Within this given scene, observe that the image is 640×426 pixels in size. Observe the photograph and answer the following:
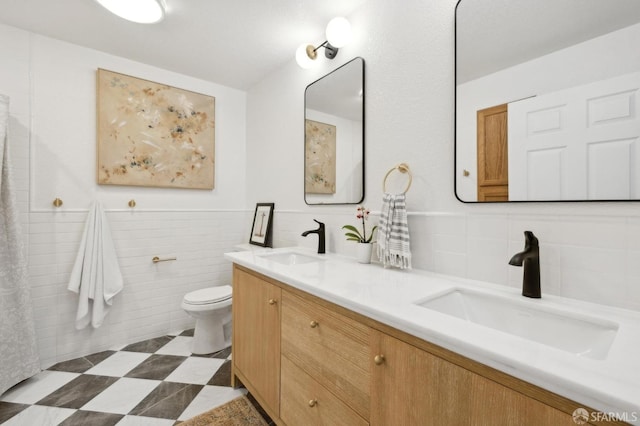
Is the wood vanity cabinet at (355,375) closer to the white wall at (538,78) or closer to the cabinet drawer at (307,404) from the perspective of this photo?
the cabinet drawer at (307,404)

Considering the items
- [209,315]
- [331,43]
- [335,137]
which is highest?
[331,43]

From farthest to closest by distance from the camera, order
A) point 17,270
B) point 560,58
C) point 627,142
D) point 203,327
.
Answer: point 203,327
point 17,270
point 560,58
point 627,142

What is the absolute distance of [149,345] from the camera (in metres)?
2.33

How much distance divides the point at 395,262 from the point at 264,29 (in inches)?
70.7

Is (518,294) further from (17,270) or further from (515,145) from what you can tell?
(17,270)

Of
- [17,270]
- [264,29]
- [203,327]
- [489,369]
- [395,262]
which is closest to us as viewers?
[489,369]

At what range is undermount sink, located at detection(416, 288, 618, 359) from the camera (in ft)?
2.57

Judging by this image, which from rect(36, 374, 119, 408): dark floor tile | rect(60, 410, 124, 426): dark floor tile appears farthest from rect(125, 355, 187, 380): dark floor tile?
rect(60, 410, 124, 426): dark floor tile

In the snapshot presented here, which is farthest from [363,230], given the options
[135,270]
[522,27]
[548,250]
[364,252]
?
[135,270]

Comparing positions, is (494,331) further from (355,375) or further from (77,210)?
(77,210)

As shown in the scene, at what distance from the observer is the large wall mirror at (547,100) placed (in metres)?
0.87

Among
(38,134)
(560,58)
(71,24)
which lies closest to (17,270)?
(38,134)

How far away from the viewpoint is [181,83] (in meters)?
2.60

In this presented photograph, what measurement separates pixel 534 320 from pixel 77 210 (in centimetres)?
287
